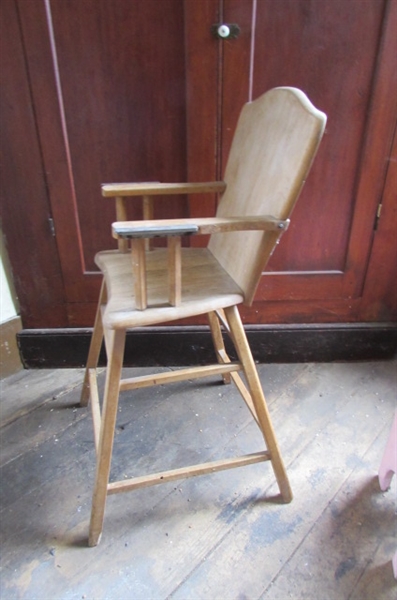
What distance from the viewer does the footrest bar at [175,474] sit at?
0.90 metres

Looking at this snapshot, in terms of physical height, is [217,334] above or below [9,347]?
above

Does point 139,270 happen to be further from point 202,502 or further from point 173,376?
point 202,502

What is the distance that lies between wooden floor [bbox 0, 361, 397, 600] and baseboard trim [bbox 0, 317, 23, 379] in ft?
0.19

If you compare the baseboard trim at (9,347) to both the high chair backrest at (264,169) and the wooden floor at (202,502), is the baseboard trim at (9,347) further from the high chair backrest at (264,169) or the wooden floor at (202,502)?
the high chair backrest at (264,169)

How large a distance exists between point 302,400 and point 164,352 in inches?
20.3

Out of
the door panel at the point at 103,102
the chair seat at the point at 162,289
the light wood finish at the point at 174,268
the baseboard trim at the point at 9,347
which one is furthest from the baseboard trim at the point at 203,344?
the light wood finish at the point at 174,268

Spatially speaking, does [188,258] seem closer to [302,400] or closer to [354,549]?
[302,400]

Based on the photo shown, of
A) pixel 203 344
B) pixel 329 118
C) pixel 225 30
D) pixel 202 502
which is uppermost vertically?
pixel 225 30

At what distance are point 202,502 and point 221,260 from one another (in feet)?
2.03

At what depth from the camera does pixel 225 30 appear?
3.51 ft

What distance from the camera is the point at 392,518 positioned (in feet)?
3.22

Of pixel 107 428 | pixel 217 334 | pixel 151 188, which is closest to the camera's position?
pixel 107 428

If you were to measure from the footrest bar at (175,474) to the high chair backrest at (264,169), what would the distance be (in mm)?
390

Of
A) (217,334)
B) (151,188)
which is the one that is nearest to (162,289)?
(151,188)
